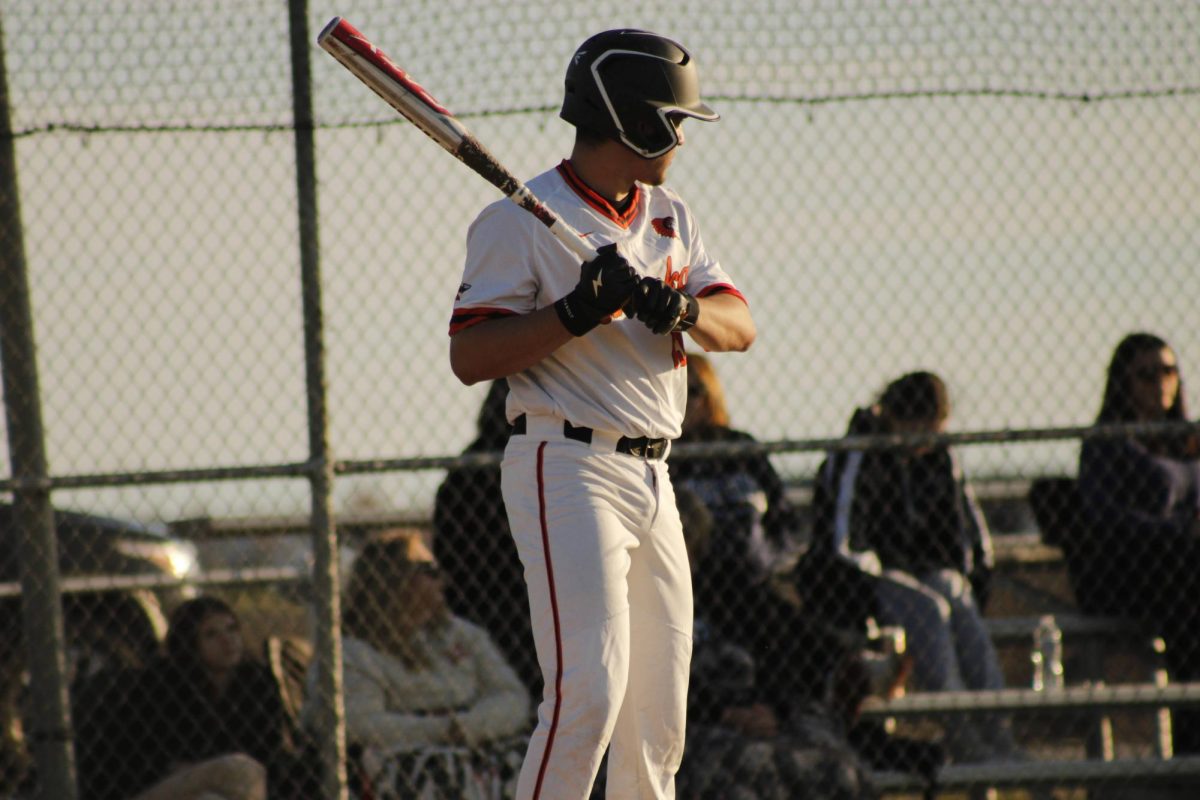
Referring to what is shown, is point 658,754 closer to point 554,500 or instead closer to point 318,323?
point 554,500

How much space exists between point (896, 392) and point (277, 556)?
5.12m

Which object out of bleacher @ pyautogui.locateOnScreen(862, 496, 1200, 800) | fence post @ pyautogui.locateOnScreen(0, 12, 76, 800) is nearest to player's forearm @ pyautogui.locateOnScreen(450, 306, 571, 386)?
fence post @ pyautogui.locateOnScreen(0, 12, 76, 800)

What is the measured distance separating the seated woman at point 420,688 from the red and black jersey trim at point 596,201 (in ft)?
6.47

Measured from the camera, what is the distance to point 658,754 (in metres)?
3.29

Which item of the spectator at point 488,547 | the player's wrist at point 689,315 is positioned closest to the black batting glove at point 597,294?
the player's wrist at point 689,315

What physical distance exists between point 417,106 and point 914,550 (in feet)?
9.45

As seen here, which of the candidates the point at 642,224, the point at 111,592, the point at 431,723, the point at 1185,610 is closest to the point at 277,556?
the point at 111,592

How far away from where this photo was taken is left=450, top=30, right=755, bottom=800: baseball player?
3090 mm

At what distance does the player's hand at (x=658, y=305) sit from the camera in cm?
308

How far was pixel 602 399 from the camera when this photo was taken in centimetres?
323

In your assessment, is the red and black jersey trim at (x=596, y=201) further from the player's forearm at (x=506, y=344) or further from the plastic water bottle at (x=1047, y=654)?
the plastic water bottle at (x=1047, y=654)

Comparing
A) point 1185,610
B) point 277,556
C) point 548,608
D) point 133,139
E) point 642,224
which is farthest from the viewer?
point 277,556

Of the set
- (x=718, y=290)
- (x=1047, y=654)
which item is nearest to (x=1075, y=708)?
(x=1047, y=654)

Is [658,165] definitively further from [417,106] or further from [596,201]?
[417,106]
